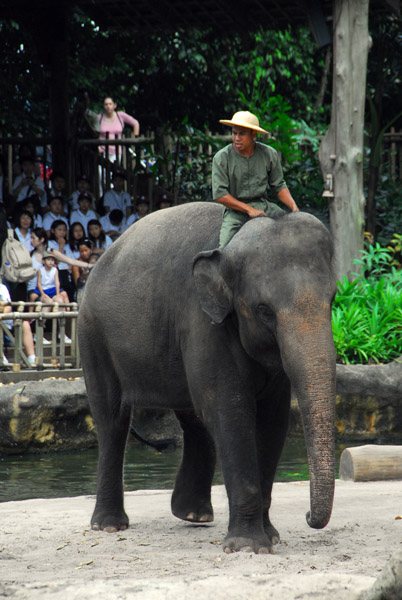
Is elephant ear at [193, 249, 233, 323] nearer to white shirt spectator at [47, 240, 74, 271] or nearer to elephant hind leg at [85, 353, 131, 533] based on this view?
elephant hind leg at [85, 353, 131, 533]

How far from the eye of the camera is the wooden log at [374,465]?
761cm

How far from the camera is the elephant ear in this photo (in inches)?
194

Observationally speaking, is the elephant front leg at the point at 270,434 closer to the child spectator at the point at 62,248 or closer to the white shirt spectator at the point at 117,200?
the child spectator at the point at 62,248

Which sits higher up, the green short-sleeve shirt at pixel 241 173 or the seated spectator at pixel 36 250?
the green short-sleeve shirt at pixel 241 173

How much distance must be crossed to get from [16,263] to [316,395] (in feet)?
25.1

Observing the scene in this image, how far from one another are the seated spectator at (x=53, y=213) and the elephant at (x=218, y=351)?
7266 mm

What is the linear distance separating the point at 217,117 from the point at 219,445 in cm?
1362

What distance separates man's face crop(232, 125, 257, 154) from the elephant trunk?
1235 millimetres

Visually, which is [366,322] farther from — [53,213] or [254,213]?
[254,213]

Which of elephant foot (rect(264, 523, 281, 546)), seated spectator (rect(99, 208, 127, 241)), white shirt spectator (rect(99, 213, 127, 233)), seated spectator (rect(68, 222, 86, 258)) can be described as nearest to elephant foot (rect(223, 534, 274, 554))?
elephant foot (rect(264, 523, 281, 546))

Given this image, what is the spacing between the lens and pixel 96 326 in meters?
5.89

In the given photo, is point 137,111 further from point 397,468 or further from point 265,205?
point 265,205

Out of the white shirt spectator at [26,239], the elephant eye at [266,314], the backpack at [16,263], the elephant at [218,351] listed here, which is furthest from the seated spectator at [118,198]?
the elephant eye at [266,314]

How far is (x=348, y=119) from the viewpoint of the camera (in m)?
11.2
